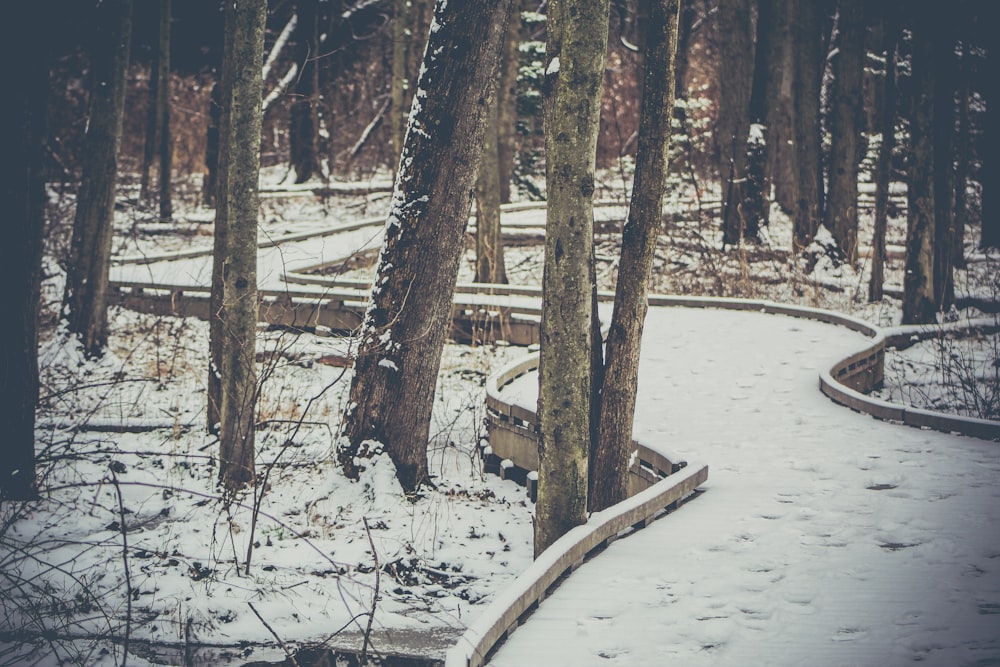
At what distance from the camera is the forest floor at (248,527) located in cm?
600

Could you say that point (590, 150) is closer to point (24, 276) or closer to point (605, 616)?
point (605, 616)

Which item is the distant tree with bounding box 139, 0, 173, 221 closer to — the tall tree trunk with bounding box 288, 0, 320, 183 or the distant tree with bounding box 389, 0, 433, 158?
the tall tree trunk with bounding box 288, 0, 320, 183

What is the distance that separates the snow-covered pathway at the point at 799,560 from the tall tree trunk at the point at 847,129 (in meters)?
10.9

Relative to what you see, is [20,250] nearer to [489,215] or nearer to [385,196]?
[489,215]

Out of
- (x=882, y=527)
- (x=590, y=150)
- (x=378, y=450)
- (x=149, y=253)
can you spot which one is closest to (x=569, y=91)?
(x=590, y=150)

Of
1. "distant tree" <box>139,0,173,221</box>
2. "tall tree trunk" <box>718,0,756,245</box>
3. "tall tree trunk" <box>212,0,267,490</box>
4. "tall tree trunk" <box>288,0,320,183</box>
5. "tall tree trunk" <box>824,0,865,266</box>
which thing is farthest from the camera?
"tall tree trunk" <box>288,0,320,183</box>

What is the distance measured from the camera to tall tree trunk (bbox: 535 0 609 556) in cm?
576

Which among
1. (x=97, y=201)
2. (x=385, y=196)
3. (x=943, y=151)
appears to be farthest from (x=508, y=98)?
(x=97, y=201)

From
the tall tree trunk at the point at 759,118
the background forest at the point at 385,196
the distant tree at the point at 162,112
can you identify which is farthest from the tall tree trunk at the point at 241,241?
the distant tree at the point at 162,112

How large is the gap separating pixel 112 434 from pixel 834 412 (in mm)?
7793

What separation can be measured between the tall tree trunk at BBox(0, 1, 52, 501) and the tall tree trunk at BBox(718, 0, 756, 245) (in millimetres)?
14912

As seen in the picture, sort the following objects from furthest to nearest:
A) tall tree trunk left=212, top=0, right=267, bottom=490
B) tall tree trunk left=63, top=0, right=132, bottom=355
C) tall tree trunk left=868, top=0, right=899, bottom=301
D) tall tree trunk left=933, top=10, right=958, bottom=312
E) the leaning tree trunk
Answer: tall tree trunk left=868, top=0, right=899, bottom=301
tall tree trunk left=933, top=10, right=958, bottom=312
tall tree trunk left=63, top=0, right=132, bottom=355
the leaning tree trunk
tall tree trunk left=212, top=0, right=267, bottom=490

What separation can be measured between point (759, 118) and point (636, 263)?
15312 mm

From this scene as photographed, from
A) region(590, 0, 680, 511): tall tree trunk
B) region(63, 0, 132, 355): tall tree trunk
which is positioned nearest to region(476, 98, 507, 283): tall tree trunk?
region(63, 0, 132, 355): tall tree trunk
